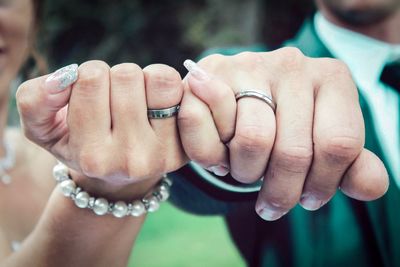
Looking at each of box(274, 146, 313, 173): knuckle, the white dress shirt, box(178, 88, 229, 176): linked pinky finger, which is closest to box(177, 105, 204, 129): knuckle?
box(178, 88, 229, 176): linked pinky finger

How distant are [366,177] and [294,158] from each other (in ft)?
0.29

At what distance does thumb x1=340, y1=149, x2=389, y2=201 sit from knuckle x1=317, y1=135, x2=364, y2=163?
0.7 inches

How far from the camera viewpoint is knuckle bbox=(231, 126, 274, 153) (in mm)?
571

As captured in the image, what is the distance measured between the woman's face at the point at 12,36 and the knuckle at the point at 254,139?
2.73 ft

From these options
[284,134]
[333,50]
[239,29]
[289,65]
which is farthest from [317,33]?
[239,29]

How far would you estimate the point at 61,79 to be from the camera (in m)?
0.57

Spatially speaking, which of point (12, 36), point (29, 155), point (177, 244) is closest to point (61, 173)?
point (12, 36)

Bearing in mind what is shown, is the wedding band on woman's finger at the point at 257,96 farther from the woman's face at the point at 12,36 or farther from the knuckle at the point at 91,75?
the woman's face at the point at 12,36

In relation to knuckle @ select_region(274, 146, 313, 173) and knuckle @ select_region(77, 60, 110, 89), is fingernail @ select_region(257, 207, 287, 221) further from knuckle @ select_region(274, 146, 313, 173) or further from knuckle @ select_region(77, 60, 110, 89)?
knuckle @ select_region(77, 60, 110, 89)

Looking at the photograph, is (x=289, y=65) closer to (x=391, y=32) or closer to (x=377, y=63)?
(x=377, y=63)

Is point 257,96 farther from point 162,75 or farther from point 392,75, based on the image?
point 392,75

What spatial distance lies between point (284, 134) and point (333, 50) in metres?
0.91

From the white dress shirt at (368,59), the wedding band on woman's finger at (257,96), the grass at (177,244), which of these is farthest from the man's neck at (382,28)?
→ the wedding band on woman's finger at (257,96)

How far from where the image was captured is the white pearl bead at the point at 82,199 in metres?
0.66
